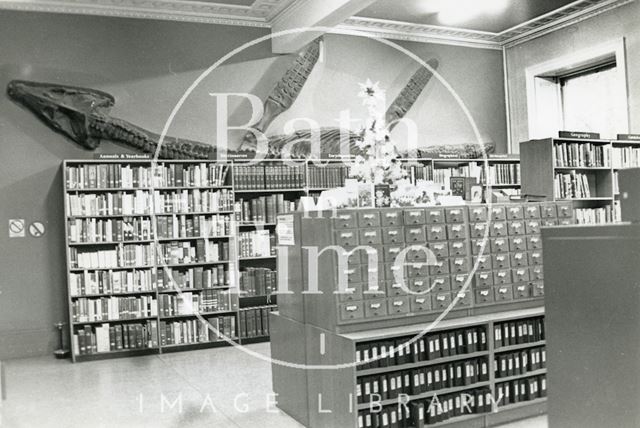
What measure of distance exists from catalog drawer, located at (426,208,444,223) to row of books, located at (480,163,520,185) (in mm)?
4474

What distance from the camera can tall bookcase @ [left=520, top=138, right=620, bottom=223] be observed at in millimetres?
7178

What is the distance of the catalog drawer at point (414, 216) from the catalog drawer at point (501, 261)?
0.70 meters

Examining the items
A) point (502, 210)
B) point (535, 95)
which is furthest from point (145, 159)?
point (535, 95)

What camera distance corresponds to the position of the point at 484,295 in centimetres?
441

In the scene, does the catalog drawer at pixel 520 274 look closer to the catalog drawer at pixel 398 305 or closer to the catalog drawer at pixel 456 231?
the catalog drawer at pixel 456 231

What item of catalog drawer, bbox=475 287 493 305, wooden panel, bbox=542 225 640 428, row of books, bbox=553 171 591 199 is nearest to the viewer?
wooden panel, bbox=542 225 640 428

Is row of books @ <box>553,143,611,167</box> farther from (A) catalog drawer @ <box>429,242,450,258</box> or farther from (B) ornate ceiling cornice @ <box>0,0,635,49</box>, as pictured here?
(A) catalog drawer @ <box>429,242,450,258</box>

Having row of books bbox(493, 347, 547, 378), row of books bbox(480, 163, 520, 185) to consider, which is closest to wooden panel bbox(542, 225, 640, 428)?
row of books bbox(493, 347, 547, 378)

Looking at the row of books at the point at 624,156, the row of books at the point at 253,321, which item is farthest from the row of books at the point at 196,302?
the row of books at the point at 624,156

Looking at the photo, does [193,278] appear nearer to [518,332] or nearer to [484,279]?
[484,279]

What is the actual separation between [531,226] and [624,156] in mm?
3691

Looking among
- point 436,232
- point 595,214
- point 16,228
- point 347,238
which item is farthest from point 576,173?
point 16,228

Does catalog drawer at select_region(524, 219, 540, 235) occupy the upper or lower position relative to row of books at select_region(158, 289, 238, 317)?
upper

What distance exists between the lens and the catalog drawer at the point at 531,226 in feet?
15.3
